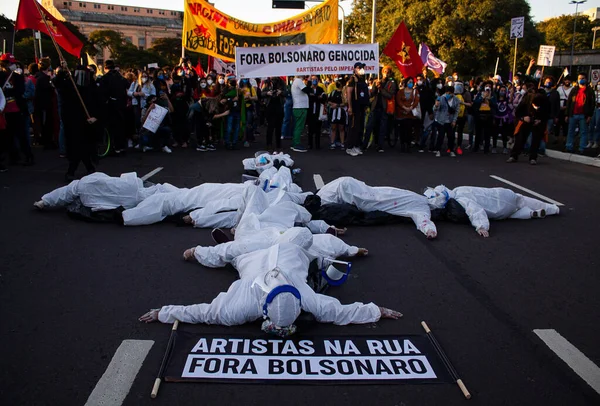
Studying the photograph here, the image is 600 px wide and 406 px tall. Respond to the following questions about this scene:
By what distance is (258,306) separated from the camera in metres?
3.89

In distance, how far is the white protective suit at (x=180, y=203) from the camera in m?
6.81

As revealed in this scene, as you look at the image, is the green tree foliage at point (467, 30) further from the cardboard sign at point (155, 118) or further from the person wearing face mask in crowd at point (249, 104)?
the cardboard sign at point (155, 118)

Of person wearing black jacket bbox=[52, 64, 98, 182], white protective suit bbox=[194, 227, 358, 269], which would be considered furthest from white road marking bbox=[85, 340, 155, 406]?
person wearing black jacket bbox=[52, 64, 98, 182]

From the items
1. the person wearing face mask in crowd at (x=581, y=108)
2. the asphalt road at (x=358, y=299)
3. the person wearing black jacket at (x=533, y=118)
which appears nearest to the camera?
the asphalt road at (x=358, y=299)

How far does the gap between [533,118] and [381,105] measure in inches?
148

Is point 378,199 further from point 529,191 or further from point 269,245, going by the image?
point 529,191

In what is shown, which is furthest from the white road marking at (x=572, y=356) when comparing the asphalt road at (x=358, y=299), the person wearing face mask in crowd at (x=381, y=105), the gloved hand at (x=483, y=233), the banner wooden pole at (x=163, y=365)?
the person wearing face mask in crowd at (x=381, y=105)

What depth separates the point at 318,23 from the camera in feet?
53.6

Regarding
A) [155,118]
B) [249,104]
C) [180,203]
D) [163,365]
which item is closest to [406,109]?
[249,104]

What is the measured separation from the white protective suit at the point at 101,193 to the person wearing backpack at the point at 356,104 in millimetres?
7361

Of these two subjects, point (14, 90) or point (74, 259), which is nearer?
point (74, 259)

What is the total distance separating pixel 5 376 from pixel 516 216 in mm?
6565

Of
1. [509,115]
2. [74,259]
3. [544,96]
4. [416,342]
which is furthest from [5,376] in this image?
[509,115]

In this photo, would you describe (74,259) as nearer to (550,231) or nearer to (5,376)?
(5,376)
